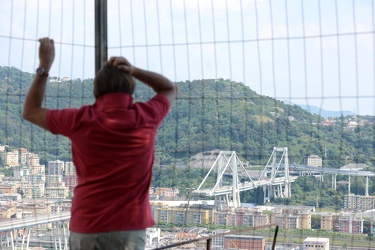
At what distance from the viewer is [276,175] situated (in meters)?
4.89

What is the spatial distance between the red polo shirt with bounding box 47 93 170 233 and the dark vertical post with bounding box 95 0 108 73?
1.25 m

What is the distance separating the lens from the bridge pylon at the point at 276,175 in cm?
480

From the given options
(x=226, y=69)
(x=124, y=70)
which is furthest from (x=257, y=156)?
(x=124, y=70)

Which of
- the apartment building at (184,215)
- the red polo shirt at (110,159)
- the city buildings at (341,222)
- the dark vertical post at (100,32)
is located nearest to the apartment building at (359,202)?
the city buildings at (341,222)

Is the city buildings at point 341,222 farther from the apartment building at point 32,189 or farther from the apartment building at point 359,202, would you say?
the apartment building at point 32,189

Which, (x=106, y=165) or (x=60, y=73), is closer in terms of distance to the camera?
(x=106, y=165)

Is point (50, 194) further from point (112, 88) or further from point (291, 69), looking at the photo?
point (112, 88)

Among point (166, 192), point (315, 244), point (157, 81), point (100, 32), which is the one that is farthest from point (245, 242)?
point (157, 81)

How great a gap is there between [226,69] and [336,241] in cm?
123

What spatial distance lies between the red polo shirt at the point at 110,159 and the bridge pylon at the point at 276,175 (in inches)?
85.4

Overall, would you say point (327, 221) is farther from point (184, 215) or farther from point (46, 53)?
point (46, 53)

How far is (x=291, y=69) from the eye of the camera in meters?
4.61

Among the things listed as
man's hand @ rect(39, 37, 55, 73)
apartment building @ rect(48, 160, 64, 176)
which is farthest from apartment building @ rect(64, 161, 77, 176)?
man's hand @ rect(39, 37, 55, 73)

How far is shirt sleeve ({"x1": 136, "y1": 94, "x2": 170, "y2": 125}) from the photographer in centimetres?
272
